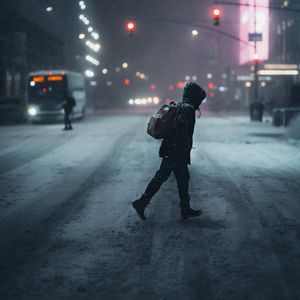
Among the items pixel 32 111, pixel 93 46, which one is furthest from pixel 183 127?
pixel 93 46

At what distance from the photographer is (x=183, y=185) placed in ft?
23.6

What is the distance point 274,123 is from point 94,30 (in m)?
104

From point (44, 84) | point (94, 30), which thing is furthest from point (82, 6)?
point (44, 84)

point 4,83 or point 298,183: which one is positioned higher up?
point 4,83

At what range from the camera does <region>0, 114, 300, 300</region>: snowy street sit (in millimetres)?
4664

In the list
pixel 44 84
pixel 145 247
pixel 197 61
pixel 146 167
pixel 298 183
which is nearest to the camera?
pixel 145 247

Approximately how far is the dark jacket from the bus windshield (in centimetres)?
2658

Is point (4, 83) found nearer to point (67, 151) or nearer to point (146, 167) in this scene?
point (67, 151)

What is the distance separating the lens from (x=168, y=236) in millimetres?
6367

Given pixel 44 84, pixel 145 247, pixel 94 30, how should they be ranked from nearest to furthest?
pixel 145 247 < pixel 44 84 < pixel 94 30

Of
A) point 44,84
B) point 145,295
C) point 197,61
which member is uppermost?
point 197,61

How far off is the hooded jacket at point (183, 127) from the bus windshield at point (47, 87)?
26579 mm

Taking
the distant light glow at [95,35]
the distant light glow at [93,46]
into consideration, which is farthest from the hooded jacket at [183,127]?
the distant light glow at [95,35]

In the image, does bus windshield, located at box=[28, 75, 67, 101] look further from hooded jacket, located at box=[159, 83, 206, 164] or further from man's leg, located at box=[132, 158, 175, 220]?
hooded jacket, located at box=[159, 83, 206, 164]
